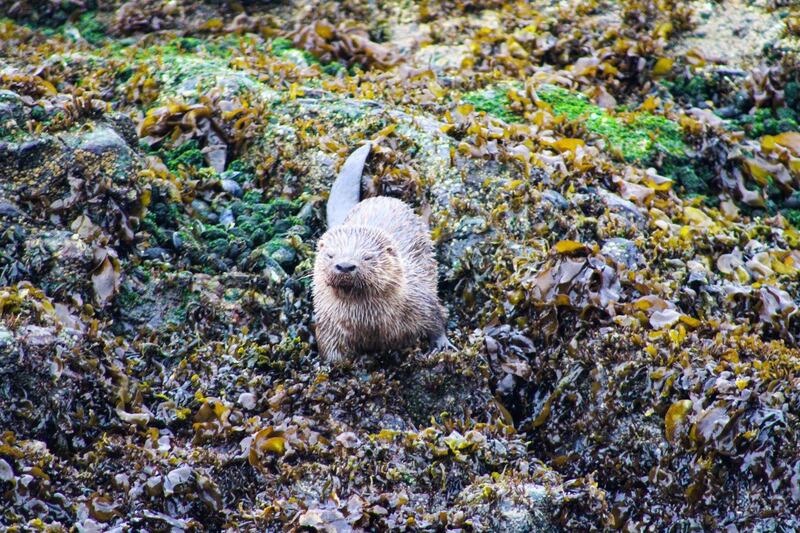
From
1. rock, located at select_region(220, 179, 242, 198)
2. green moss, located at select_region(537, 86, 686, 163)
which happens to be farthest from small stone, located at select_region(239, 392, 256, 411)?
green moss, located at select_region(537, 86, 686, 163)

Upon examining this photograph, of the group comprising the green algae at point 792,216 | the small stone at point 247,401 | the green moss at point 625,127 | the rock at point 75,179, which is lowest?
the green algae at point 792,216

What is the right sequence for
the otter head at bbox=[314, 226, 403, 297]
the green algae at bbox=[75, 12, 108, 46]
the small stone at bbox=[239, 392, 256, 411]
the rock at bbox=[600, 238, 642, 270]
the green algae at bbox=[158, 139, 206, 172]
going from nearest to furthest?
the small stone at bbox=[239, 392, 256, 411], the otter head at bbox=[314, 226, 403, 297], the rock at bbox=[600, 238, 642, 270], the green algae at bbox=[158, 139, 206, 172], the green algae at bbox=[75, 12, 108, 46]

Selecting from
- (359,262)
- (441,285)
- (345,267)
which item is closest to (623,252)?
(441,285)

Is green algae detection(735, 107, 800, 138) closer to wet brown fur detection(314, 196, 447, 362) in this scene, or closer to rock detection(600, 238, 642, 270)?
rock detection(600, 238, 642, 270)

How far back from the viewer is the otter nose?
4.87 meters

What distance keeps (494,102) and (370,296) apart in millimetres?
2970

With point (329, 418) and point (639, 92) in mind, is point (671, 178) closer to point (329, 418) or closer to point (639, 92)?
point (639, 92)

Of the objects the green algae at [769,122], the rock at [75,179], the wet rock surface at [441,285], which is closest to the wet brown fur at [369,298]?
the wet rock surface at [441,285]

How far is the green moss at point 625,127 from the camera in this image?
702 centimetres

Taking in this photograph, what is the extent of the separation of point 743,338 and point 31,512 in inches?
162

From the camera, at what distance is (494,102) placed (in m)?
7.41

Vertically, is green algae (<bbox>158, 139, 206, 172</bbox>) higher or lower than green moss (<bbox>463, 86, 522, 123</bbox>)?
higher

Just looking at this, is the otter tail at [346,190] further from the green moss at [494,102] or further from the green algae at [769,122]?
the green algae at [769,122]

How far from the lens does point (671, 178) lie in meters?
6.92
